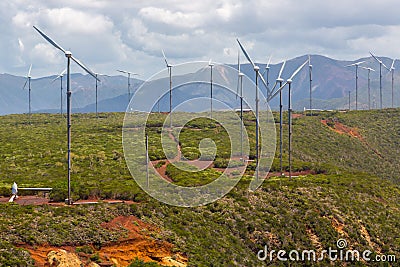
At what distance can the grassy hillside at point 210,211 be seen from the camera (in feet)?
132

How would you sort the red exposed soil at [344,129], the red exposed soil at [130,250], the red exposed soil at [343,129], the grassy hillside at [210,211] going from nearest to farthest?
the red exposed soil at [130,250] < the grassy hillside at [210,211] < the red exposed soil at [344,129] < the red exposed soil at [343,129]

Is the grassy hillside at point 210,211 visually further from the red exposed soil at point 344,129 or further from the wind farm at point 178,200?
the red exposed soil at point 344,129

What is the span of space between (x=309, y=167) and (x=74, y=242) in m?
50.7

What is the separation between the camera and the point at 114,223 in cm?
4197

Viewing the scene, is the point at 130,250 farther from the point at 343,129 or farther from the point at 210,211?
the point at 343,129

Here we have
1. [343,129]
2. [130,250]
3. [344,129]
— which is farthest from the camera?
[344,129]

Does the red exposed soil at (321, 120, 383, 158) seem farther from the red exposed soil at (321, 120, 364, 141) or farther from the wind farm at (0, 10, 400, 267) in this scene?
the wind farm at (0, 10, 400, 267)

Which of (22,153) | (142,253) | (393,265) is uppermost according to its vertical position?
(22,153)

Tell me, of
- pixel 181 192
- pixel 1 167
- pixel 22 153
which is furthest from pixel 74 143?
pixel 181 192

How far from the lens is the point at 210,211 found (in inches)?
2024

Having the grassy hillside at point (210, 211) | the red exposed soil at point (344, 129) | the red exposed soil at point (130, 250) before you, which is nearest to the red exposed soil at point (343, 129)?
the red exposed soil at point (344, 129)

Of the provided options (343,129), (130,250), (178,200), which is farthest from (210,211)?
(343,129)

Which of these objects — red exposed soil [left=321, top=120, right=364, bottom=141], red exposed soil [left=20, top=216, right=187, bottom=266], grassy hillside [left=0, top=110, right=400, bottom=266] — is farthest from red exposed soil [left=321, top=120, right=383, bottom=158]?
red exposed soil [left=20, top=216, right=187, bottom=266]

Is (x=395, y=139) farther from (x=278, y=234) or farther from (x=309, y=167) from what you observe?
(x=278, y=234)
